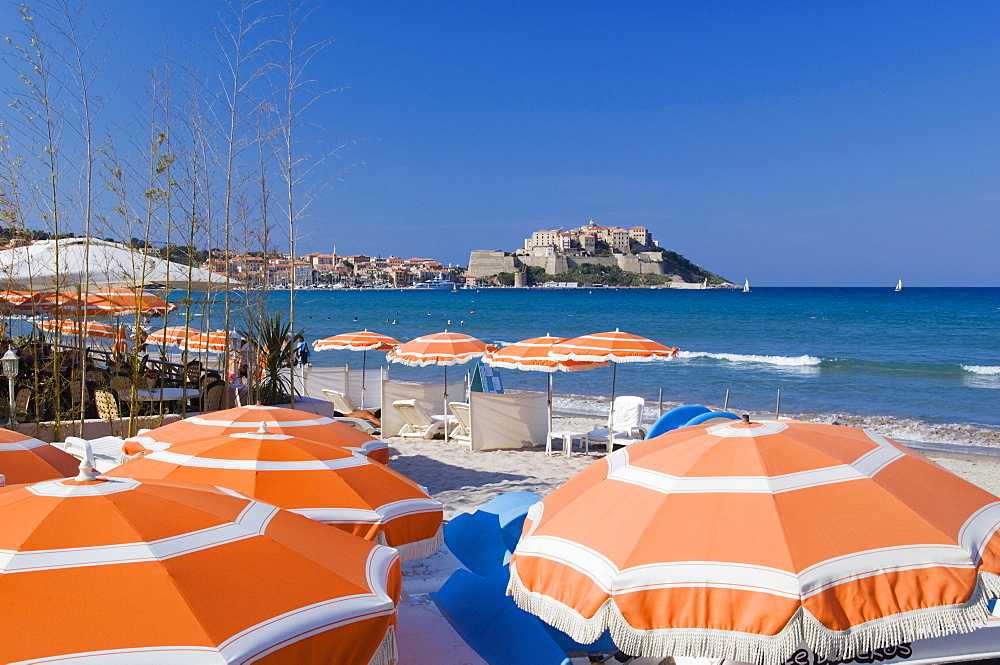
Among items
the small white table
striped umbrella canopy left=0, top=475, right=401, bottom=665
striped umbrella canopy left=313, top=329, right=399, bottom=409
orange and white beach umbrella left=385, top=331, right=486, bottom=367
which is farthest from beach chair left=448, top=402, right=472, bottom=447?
striped umbrella canopy left=0, top=475, right=401, bottom=665

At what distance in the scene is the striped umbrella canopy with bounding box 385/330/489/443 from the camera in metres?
11.2

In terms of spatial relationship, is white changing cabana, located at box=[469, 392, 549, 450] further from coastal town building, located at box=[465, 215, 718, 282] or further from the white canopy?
coastal town building, located at box=[465, 215, 718, 282]

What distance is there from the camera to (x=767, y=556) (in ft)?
7.21

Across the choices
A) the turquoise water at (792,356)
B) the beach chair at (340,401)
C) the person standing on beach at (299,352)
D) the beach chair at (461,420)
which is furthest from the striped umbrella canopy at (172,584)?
the beach chair at (340,401)

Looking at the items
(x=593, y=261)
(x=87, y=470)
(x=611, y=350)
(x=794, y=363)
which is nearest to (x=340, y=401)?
(x=611, y=350)

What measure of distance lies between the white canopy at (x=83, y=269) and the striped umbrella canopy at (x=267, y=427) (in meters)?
3.94

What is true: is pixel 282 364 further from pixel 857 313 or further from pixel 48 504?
pixel 857 313

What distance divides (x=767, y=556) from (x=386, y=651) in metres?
1.18

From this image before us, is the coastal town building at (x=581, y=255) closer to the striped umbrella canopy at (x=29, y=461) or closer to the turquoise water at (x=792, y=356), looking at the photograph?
the turquoise water at (x=792, y=356)

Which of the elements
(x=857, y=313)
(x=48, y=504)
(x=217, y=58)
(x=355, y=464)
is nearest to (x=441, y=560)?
(x=355, y=464)

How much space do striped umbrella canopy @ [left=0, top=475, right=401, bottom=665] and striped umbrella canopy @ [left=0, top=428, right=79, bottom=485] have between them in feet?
4.96

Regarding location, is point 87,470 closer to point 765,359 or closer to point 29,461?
point 29,461

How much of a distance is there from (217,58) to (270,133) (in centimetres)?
104

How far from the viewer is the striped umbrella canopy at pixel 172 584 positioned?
4.93 ft
